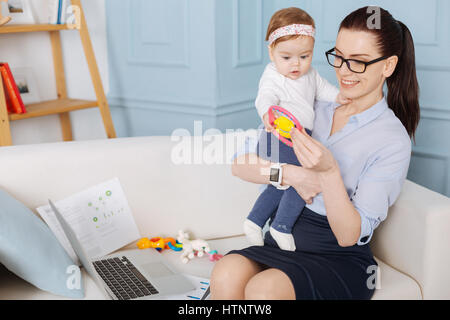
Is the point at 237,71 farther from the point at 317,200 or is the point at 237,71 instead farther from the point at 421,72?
the point at 317,200

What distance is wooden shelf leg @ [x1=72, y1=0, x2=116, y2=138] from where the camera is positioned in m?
3.21

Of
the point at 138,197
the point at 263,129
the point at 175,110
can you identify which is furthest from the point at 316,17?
the point at 138,197

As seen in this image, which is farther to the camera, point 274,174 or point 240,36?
point 240,36

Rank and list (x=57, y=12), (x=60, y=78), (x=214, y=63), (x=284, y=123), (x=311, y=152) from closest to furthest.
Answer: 1. (x=311, y=152)
2. (x=284, y=123)
3. (x=214, y=63)
4. (x=57, y=12)
5. (x=60, y=78)

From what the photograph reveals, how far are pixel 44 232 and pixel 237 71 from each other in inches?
62.9

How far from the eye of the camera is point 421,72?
253 centimetres

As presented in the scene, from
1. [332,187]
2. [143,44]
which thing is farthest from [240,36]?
[332,187]

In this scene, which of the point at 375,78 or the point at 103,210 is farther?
the point at 103,210

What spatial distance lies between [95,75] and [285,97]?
1.77 metres

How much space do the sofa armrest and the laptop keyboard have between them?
79 cm

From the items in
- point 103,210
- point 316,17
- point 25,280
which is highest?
point 316,17

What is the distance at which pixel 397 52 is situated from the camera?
162 centimetres

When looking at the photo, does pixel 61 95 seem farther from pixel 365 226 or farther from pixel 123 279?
pixel 365 226

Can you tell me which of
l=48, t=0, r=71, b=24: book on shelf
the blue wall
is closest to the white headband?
the blue wall
